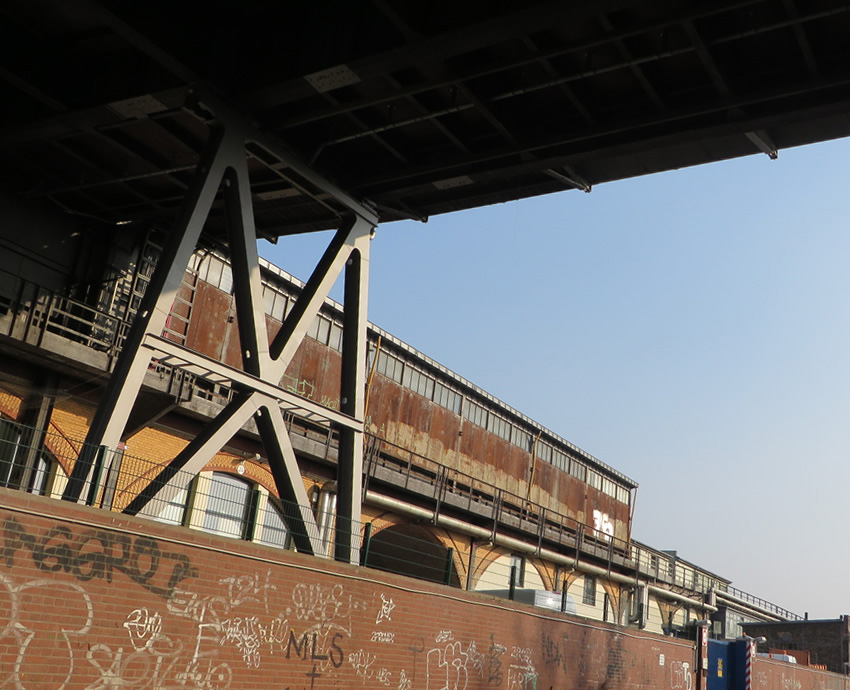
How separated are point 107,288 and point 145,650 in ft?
31.5

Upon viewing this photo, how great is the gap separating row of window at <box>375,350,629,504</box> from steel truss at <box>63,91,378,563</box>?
9921mm

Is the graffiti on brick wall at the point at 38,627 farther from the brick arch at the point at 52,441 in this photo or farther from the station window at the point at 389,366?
the station window at the point at 389,366

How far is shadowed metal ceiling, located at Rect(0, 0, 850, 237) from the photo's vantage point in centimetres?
1074

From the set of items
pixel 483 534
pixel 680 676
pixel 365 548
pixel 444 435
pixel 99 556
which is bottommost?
pixel 680 676

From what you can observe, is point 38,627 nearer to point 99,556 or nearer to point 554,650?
point 99,556

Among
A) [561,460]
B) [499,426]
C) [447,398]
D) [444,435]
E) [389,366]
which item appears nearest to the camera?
[389,366]

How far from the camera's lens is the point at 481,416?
98.2 feet

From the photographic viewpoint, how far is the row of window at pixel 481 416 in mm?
25516

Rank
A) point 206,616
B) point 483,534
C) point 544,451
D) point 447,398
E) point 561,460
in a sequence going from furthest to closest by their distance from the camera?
point 561,460, point 544,451, point 447,398, point 483,534, point 206,616

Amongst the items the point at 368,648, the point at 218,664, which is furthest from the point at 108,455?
the point at 368,648

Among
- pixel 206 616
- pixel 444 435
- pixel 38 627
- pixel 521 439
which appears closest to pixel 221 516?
pixel 206 616

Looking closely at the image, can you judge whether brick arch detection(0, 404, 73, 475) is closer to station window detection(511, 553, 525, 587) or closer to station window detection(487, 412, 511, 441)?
station window detection(511, 553, 525, 587)

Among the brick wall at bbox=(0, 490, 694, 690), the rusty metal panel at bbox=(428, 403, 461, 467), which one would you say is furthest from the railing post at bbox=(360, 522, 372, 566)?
the rusty metal panel at bbox=(428, 403, 461, 467)

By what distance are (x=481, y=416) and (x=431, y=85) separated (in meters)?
19.4
